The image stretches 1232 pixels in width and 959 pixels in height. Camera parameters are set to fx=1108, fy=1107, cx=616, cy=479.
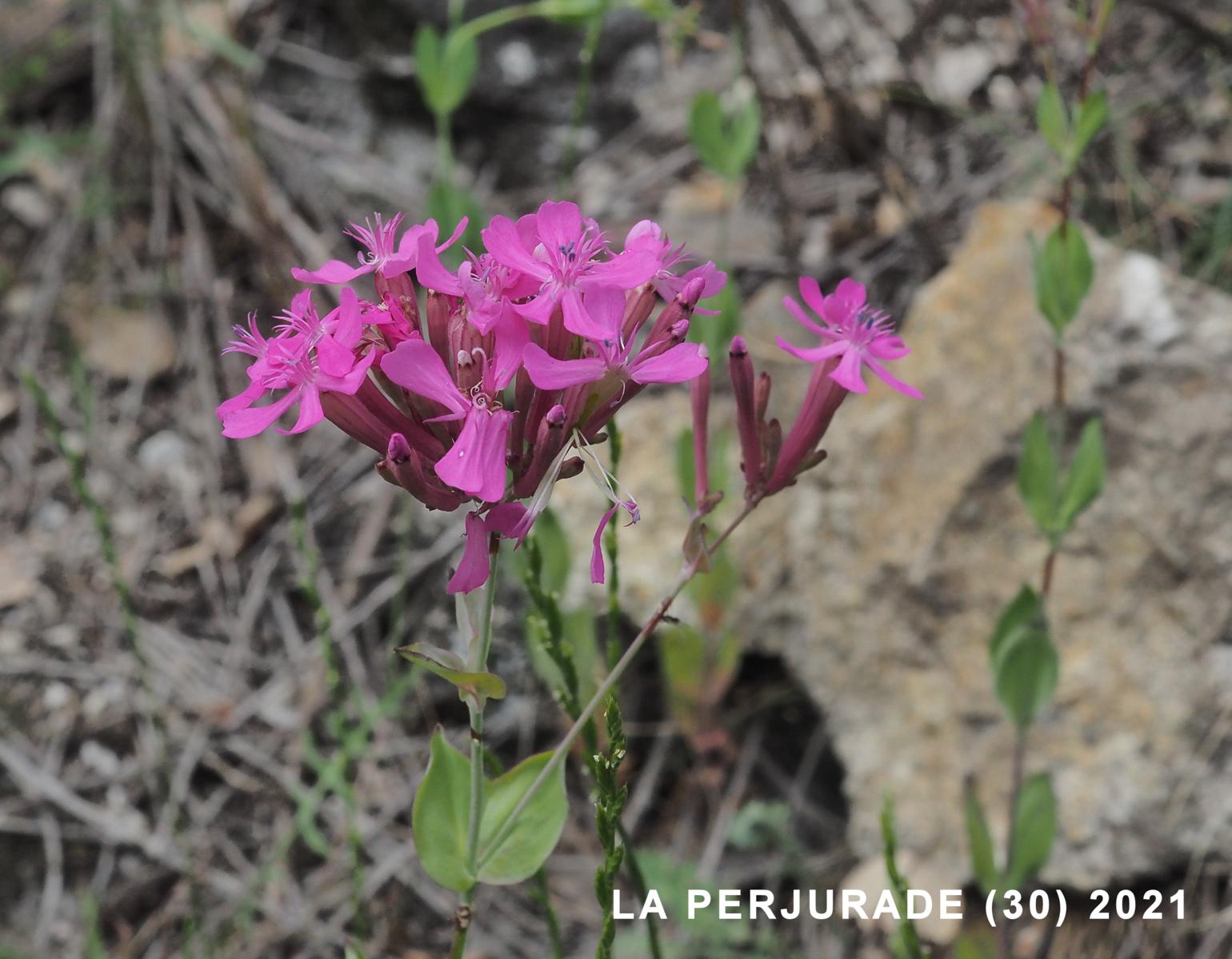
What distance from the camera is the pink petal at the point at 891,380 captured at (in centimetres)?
140

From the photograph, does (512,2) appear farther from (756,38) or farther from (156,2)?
(156,2)

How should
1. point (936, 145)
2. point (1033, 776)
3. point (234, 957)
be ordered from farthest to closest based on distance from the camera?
point (936, 145) < point (234, 957) < point (1033, 776)

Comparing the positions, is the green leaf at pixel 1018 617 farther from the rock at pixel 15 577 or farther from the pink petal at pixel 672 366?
Answer: the rock at pixel 15 577

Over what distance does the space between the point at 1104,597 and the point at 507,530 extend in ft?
6.07

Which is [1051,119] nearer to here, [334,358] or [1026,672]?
[1026,672]

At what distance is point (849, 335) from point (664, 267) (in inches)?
11.0

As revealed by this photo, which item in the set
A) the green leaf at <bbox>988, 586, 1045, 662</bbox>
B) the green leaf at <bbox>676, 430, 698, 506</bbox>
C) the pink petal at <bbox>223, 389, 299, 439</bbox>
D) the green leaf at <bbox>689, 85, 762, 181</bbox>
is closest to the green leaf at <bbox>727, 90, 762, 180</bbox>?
the green leaf at <bbox>689, 85, 762, 181</bbox>

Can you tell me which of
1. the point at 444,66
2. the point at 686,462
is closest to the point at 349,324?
the point at 686,462

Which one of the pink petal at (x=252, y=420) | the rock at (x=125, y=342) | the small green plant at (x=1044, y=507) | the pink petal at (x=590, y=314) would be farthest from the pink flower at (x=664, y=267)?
the rock at (x=125, y=342)

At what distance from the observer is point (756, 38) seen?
14.5 feet

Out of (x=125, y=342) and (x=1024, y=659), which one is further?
(x=125, y=342)

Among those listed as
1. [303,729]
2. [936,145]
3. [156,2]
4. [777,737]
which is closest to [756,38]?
[936,145]

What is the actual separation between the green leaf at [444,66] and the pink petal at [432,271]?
5.58 ft

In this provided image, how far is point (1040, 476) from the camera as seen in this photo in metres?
2.15
